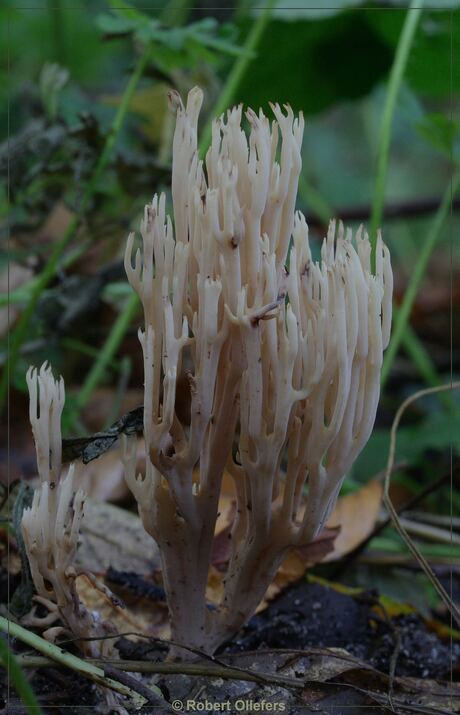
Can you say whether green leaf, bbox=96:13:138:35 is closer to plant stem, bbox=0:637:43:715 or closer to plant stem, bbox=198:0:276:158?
plant stem, bbox=198:0:276:158

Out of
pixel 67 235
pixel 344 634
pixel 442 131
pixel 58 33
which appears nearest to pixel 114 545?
pixel 344 634

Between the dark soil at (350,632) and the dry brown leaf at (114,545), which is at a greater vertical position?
the dry brown leaf at (114,545)

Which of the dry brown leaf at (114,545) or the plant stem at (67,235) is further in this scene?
the plant stem at (67,235)

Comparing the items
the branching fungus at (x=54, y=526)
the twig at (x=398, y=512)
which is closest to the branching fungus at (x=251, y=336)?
the branching fungus at (x=54, y=526)

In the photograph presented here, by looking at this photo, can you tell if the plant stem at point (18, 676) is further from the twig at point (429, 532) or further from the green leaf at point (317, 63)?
the green leaf at point (317, 63)

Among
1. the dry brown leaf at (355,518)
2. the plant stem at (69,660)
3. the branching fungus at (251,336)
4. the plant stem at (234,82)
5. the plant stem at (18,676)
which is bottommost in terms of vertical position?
the dry brown leaf at (355,518)

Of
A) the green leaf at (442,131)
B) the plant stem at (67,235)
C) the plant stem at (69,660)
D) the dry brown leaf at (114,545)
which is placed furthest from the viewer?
the green leaf at (442,131)

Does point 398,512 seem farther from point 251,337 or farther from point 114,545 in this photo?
point 251,337

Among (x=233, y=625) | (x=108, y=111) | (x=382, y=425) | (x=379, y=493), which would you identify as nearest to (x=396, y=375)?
(x=382, y=425)

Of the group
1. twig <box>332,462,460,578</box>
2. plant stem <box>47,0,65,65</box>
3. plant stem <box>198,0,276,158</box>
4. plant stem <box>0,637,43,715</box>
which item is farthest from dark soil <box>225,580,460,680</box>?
plant stem <box>47,0,65,65</box>
